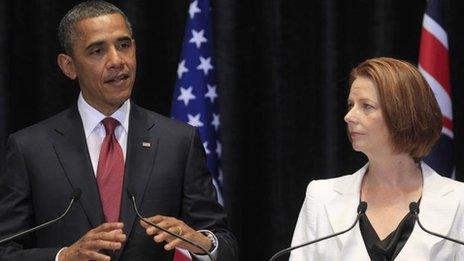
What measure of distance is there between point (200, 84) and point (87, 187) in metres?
1.03

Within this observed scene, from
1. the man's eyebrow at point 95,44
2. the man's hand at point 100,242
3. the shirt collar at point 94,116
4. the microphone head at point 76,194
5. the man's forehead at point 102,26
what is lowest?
the man's hand at point 100,242

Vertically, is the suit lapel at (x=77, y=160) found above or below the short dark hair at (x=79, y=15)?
below

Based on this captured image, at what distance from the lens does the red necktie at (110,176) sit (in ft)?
8.87

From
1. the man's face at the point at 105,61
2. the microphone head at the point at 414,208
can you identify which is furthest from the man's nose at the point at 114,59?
the microphone head at the point at 414,208

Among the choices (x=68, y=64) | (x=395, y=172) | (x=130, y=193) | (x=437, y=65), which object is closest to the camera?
(x=130, y=193)

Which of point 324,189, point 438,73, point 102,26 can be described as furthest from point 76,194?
point 438,73

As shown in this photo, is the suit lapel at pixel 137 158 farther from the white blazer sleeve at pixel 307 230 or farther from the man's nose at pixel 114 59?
the white blazer sleeve at pixel 307 230

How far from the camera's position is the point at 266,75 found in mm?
3762

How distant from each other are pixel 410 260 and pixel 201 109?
1294mm

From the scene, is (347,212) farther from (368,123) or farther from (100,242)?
(100,242)

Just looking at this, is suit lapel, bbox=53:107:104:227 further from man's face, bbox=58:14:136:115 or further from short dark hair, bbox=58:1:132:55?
short dark hair, bbox=58:1:132:55

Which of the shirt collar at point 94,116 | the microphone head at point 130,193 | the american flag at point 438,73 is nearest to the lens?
the microphone head at point 130,193

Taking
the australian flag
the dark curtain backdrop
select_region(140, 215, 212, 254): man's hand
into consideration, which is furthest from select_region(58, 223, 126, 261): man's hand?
the dark curtain backdrop

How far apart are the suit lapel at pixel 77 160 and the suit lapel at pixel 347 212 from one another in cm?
66
